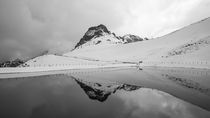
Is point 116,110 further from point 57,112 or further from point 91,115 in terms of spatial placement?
point 57,112

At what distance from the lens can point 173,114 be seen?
8586 millimetres

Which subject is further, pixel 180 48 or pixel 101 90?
pixel 180 48

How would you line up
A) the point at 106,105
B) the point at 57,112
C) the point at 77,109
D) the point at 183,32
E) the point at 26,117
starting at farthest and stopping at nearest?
the point at 183,32 < the point at 106,105 < the point at 77,109 < the point at 57,112 < the point at 26,117

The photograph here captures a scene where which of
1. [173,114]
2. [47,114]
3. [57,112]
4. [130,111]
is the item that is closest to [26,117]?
[47,114]

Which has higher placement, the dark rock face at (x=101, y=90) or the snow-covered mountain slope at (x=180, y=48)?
the snow-covered mountain slope at (x=180, y=48)

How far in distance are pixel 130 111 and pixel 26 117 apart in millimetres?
5891

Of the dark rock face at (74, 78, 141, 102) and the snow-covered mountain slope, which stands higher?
the snow-covered mountain slope

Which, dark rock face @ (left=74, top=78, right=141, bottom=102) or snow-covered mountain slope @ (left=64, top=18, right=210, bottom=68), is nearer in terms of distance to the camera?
dark rock face @ (left=74, top=78, right=141, bottom=102)

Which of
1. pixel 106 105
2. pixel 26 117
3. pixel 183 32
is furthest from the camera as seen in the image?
pixel 183 32

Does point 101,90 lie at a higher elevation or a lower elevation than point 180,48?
lower

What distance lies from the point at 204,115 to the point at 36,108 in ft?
33.1

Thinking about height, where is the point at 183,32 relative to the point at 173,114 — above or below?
above

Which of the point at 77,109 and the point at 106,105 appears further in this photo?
the point at 106,105

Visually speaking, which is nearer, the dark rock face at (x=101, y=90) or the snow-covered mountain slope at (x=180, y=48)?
the dark rock face at (x=101, y=90)
